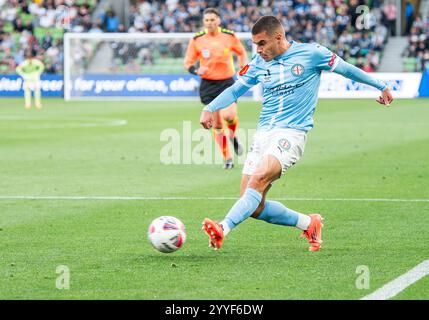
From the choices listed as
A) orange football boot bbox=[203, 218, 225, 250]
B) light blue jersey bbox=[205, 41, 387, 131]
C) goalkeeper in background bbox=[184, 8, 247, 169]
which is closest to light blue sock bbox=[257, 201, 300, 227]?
light blue jersey bbox=[205, 41, 387, 131]

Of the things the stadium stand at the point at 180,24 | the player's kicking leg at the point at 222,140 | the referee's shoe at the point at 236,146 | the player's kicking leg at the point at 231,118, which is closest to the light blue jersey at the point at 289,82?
the player's kicking leg at the point at 222,140

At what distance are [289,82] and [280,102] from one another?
0.19 meters

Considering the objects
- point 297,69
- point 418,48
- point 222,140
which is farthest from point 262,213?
point 418,48

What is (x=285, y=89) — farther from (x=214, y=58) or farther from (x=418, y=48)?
(x=418, y=48)

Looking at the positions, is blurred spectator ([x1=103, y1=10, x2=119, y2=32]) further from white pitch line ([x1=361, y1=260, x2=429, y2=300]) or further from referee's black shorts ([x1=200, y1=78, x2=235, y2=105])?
white pitch line ([x1=361, y1=260, x2=429, y2=300])

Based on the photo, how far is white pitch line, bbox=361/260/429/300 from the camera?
6.81m

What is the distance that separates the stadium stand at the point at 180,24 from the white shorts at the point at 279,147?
30492mm

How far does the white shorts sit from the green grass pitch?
754mm

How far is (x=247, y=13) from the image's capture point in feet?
145

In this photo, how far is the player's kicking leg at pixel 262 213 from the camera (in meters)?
8.09

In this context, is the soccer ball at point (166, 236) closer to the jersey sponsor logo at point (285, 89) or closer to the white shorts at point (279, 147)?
the white shorts at point (279, 147)
